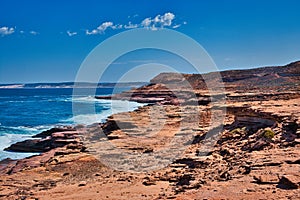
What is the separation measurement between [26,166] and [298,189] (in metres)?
16.2

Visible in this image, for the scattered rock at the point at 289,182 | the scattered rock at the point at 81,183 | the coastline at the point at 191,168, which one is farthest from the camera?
the scattered rock at the point at 81,183

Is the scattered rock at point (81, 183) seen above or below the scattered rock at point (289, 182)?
below

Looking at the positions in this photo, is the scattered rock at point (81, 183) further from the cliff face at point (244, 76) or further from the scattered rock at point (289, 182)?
the cliff face at point (244, 76)

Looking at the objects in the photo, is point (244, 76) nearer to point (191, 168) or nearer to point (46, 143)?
point (46, 143)

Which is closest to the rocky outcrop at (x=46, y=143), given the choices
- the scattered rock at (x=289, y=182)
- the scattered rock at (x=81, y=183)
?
the scattered rock at (x=81, y=183)

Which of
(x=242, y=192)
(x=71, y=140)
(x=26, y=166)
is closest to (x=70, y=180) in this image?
(x=26, y=166)

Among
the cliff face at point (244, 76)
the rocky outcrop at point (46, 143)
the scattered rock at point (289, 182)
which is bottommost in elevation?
the rocky outcrop at point (46, 143)

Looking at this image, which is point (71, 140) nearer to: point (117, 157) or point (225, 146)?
point (117, 157)

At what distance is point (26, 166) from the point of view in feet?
68.4

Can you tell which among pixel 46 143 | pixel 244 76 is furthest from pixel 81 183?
pixel 244 76

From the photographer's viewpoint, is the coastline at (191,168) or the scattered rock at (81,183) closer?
the coastline at (191,168)

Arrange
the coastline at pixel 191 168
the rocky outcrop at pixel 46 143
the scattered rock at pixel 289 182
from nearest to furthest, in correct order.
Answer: the scattered rock at pixel 289 182
the coastline at pixel 191 168
the rocky outcrop at pixel 46 143

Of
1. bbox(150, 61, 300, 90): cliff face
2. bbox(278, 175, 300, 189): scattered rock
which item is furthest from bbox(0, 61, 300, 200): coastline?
bbox(150, 61, 300, 90): cliff face

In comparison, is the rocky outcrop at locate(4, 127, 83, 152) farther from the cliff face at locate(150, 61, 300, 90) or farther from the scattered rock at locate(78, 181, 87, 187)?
the cliff face at locate(150, 61, 300, 90)
